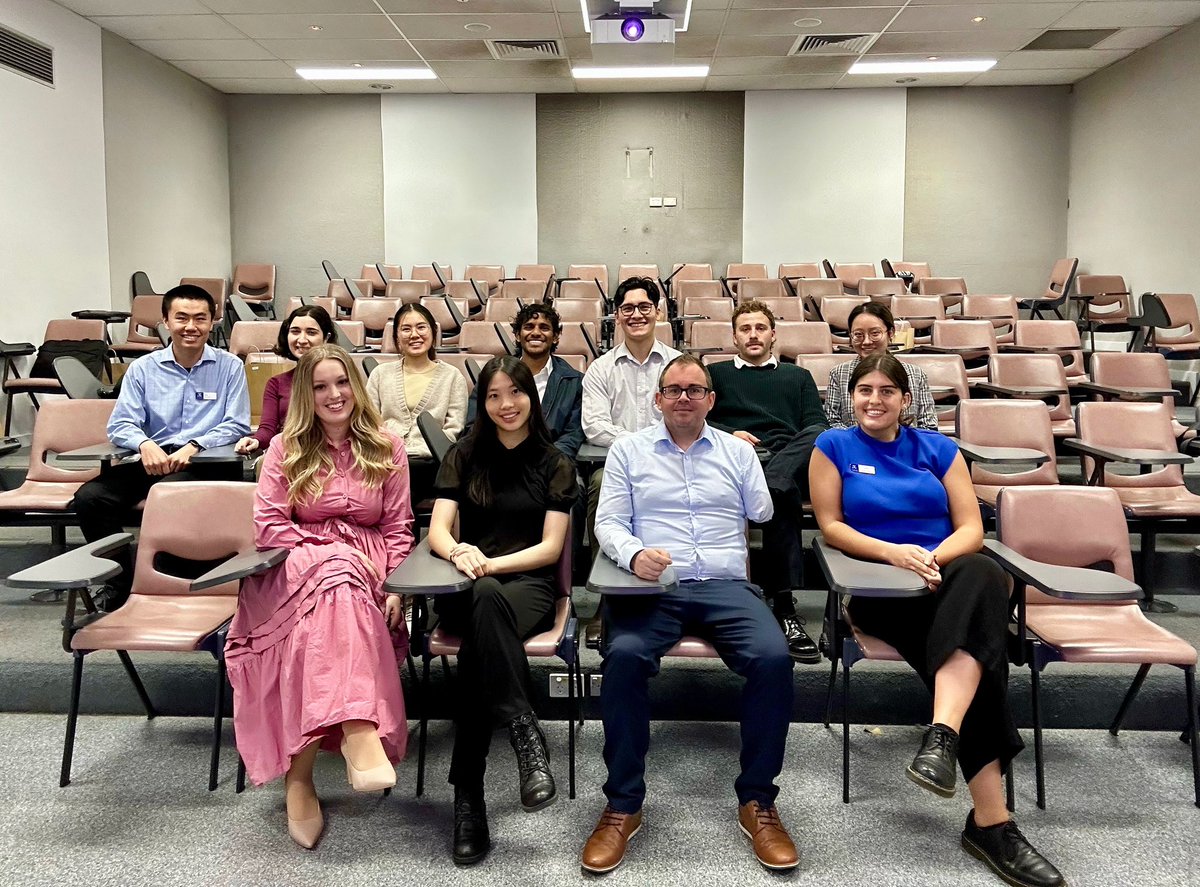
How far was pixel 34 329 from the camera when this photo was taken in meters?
6.44

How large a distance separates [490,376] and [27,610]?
2003mm

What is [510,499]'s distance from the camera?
A: 2.39m

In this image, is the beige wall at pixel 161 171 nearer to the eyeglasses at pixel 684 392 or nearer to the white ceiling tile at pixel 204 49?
the white ceiling tile at pixel 204 49

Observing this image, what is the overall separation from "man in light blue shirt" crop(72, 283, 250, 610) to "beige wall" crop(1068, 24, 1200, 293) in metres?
7.47

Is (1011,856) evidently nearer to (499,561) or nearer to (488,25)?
(499,561)

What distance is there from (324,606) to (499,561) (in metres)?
0.44

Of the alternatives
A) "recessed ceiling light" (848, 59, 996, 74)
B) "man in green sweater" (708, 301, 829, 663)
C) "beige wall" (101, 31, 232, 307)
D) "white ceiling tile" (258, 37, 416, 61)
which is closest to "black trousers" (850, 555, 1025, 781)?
"man in green sweater" (708, 301, 829, 663)

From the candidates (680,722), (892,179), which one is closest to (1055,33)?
(892,179)

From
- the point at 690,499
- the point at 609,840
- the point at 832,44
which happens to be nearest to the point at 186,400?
the point at 690,499

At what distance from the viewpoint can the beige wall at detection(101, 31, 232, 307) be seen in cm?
765

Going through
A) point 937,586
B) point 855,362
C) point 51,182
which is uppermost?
point 51,182

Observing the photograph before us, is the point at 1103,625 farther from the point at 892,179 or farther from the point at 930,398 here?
the point at 892,179

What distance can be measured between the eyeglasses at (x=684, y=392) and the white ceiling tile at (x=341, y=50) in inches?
256

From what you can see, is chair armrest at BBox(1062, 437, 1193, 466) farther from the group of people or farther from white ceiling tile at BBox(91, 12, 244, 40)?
white ceiling tile at BBox(91, 12, 244, 40)
